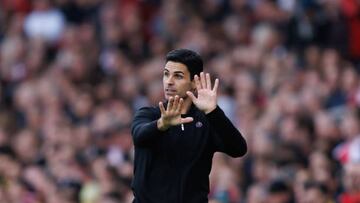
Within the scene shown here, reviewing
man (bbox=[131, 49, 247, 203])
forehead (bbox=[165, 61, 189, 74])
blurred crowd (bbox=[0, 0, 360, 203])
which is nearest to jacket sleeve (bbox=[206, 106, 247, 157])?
man (bbox=[131, 49, 247, 203])

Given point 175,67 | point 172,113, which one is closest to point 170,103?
point 172,113

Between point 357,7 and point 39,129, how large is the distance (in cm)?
403

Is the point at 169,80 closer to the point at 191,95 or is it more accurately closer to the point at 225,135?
the point at 191,95

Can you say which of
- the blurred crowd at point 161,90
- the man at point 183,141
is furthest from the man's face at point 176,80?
the blurred crowd at point 161,90

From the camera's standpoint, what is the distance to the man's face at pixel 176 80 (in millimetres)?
8961

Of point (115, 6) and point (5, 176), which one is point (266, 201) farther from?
point (115, 6)

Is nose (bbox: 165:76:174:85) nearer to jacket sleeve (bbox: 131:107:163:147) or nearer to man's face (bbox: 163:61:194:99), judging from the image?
man's face (bbox: 163:61:194:99)

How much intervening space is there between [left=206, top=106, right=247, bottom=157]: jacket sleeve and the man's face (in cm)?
26

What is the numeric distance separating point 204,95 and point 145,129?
43 cm

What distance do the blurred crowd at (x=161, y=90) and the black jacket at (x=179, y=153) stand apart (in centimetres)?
305

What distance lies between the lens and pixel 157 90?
16.4 meters

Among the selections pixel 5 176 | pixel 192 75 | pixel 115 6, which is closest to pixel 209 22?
pixel 115 6

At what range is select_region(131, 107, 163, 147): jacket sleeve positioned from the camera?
884cm

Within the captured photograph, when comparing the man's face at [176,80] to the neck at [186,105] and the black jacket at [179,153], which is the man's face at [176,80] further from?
the black jacket at [179,153]
